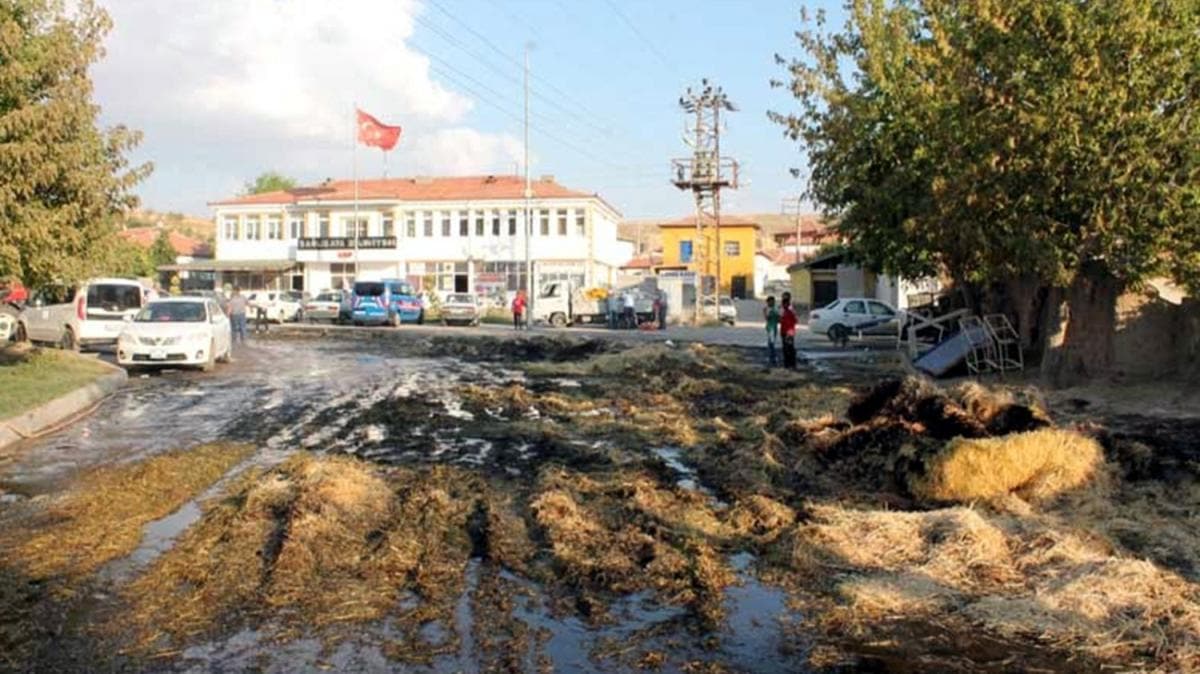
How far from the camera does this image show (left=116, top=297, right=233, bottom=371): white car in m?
21.1

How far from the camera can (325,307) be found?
50.6 m

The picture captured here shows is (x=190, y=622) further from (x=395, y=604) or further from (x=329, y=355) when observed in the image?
(x=329, y=355)

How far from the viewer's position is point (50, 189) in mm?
16797

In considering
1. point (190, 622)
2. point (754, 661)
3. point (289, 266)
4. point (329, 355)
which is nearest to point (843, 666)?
point (754, 661)

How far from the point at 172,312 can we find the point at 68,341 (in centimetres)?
413

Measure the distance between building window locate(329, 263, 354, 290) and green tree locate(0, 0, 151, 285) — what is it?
4890cm

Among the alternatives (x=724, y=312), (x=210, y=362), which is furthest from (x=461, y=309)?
(x=210, y=362)

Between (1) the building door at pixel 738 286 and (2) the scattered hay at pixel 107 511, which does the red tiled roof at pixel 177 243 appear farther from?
(2) the scattered hay at pixel 107 511

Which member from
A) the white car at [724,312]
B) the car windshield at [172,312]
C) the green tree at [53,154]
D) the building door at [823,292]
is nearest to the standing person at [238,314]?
the car windshield at [172,312]

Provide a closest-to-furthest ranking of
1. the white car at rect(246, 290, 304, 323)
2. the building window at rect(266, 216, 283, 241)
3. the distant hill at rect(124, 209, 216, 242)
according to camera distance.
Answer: the white car at rect(246, 290, 304, 323) → the building window at rect(266, 216, 283, 241) → the distant hill at rect(124, 209, 216, 242)

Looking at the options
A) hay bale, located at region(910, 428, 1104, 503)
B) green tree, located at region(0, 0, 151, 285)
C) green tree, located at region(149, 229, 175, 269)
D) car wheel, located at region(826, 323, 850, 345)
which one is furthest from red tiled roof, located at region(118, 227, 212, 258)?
hay bale, located at region(910, 428, 1104, 503)

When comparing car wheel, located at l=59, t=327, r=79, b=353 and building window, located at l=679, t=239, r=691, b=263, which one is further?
building window, located at l=679, t=239, r=691, b=263

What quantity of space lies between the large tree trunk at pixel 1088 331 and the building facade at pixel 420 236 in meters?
45.9

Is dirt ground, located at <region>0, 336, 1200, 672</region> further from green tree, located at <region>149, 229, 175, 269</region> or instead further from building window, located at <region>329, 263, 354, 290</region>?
green tree, located at <region>149, 229, 175, 269</region>
